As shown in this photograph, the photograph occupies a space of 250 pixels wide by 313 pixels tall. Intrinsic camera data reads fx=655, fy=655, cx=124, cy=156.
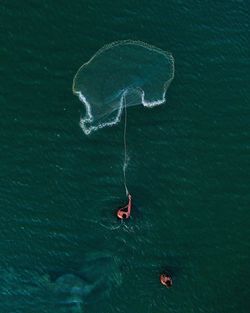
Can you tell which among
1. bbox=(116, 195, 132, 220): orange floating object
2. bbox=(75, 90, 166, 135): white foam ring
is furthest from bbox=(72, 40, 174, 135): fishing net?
bbox=(116, 195, 132, 220): orange floating object

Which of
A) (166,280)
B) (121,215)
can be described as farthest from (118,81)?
(166,280)

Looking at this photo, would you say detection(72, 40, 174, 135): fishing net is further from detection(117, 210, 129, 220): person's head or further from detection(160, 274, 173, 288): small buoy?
detection(160, 274, 173, 288): small buoy

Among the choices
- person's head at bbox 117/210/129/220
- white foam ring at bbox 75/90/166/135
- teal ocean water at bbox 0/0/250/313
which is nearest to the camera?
teal ocean water at bbox 0/0/250/313

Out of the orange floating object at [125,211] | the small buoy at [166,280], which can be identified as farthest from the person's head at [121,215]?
the small buoy at [166,280]

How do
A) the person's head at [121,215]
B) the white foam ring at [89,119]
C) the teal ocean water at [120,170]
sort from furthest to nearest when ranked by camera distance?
the white foam ring at [89,119], the person's head at [121,215], the teal ocean water at [120,170]

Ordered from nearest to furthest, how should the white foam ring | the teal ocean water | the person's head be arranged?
the teal ocean water, the person's head, the white foam ring

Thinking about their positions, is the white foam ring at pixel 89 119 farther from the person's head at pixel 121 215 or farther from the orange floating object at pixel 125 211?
the person's head at pixel 121 215
